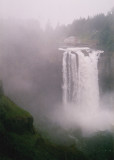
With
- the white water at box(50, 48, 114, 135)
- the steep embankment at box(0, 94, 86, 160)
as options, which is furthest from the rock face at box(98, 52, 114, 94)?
the steep embankment at box(0, 94, 86, 160)

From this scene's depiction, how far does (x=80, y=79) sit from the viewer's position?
74.4 ft

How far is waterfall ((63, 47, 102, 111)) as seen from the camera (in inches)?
885

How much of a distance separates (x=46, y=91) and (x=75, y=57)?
476 centimetres

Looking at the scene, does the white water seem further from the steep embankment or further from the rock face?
the steep embankment

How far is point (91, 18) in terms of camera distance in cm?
4566

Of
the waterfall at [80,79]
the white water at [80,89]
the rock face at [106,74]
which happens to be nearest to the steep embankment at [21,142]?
the white water at [80,89]

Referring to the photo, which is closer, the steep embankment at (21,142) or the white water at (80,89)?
the steep embankment at (21,142)

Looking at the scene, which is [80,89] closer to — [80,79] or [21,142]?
[80,79]

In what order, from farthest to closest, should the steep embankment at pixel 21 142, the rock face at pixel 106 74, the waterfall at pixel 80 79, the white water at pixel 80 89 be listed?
1. the rock face at pixel 106 74
2. the waterfall at pixel 80 79
3. the white water at pixel 80 89
4. the steep embankment at pixel 21 142

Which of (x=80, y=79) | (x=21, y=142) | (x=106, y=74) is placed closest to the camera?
(x=21, y=142)

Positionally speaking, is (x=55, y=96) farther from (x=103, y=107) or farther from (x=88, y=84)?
(x=103, y=107)

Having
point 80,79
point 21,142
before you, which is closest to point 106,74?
point 80,79

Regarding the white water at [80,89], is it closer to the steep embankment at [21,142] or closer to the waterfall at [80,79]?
the waterfall at [80,79]

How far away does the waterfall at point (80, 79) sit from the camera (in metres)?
22.5
